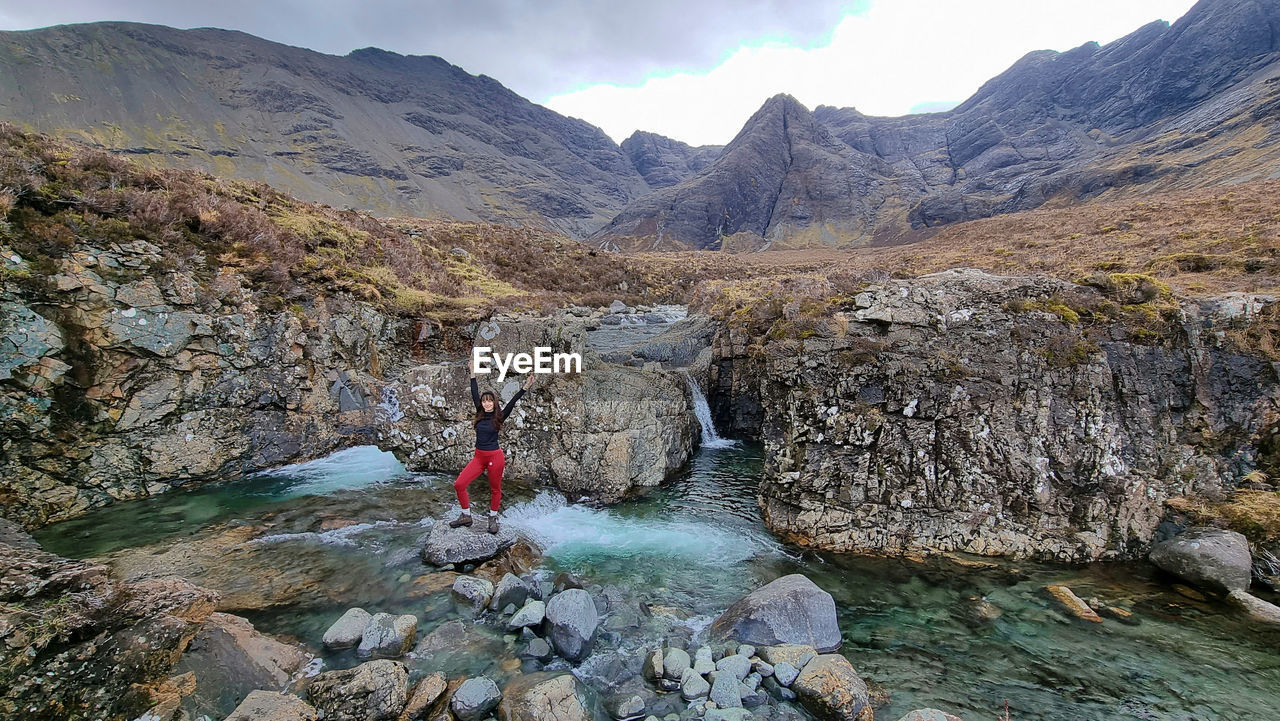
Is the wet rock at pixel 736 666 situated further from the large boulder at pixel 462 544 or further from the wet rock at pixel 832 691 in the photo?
the large boulder at pixel 462 544

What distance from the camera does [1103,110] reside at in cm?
12369

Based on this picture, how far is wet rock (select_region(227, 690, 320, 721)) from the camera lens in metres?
Answer: 5.34

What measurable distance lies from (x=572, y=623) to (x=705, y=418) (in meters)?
12.9

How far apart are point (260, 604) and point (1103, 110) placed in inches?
7254

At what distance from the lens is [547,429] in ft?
44.9

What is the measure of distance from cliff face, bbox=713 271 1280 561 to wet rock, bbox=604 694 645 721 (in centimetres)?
649

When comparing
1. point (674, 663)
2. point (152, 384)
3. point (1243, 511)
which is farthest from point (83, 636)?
point (1243, 511)

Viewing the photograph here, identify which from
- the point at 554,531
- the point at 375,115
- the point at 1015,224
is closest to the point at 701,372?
the point at 554,531

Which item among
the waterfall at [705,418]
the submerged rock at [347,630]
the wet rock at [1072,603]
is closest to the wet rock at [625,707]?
the submerged rock at [347,630]

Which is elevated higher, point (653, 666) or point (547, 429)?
point (547, 429)

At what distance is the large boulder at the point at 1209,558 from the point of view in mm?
9172

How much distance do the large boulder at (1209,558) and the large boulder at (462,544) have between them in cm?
1362

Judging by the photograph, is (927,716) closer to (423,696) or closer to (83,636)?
(423,696)

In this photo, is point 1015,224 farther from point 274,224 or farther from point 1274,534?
point 274,224
